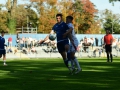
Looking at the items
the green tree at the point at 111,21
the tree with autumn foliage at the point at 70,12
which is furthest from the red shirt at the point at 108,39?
the green tree at the point at 111,21

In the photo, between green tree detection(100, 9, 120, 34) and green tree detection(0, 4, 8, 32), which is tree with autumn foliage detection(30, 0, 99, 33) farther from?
green tree detection(100, 9, 120, 34)

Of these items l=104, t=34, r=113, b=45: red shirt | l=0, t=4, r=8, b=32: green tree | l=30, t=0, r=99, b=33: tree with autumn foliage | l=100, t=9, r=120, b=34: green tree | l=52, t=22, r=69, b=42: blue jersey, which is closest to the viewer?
l=52, t=22, r=69, b=42: blue jersey

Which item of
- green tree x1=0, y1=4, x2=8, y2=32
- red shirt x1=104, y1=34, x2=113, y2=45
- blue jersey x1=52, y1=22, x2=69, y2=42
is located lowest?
red shirt x1=104, y1=34, x2=113, y2=45

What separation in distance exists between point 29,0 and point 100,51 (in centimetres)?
5439

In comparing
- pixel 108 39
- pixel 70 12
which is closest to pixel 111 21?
pixel 70 12

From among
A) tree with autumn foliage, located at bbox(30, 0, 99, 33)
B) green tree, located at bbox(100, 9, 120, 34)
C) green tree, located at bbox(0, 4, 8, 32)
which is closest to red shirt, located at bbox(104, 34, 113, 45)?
tree with autumn foliage, located at bbox(30, 0, 99, 33)

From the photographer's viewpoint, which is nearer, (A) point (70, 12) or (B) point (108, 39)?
(B) point (108, 39)

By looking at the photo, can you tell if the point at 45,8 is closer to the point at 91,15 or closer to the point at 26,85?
the point at 91,15

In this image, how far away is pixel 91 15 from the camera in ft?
356

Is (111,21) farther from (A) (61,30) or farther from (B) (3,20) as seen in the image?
(A) (61,30)

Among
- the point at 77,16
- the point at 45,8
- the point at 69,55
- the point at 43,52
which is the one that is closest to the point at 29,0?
the point at 45,8

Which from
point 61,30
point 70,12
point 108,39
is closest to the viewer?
point 61,30

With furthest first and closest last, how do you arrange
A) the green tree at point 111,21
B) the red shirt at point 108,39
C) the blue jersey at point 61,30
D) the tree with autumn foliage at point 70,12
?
1. the green tree at point 111,21
2. the tree with autumn foliage at point 70,12
3. the red shirt at point 108,39
4. the blue jersey at point 61,30

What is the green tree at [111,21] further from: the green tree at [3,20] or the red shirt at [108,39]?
the red shirt at [108,39]
